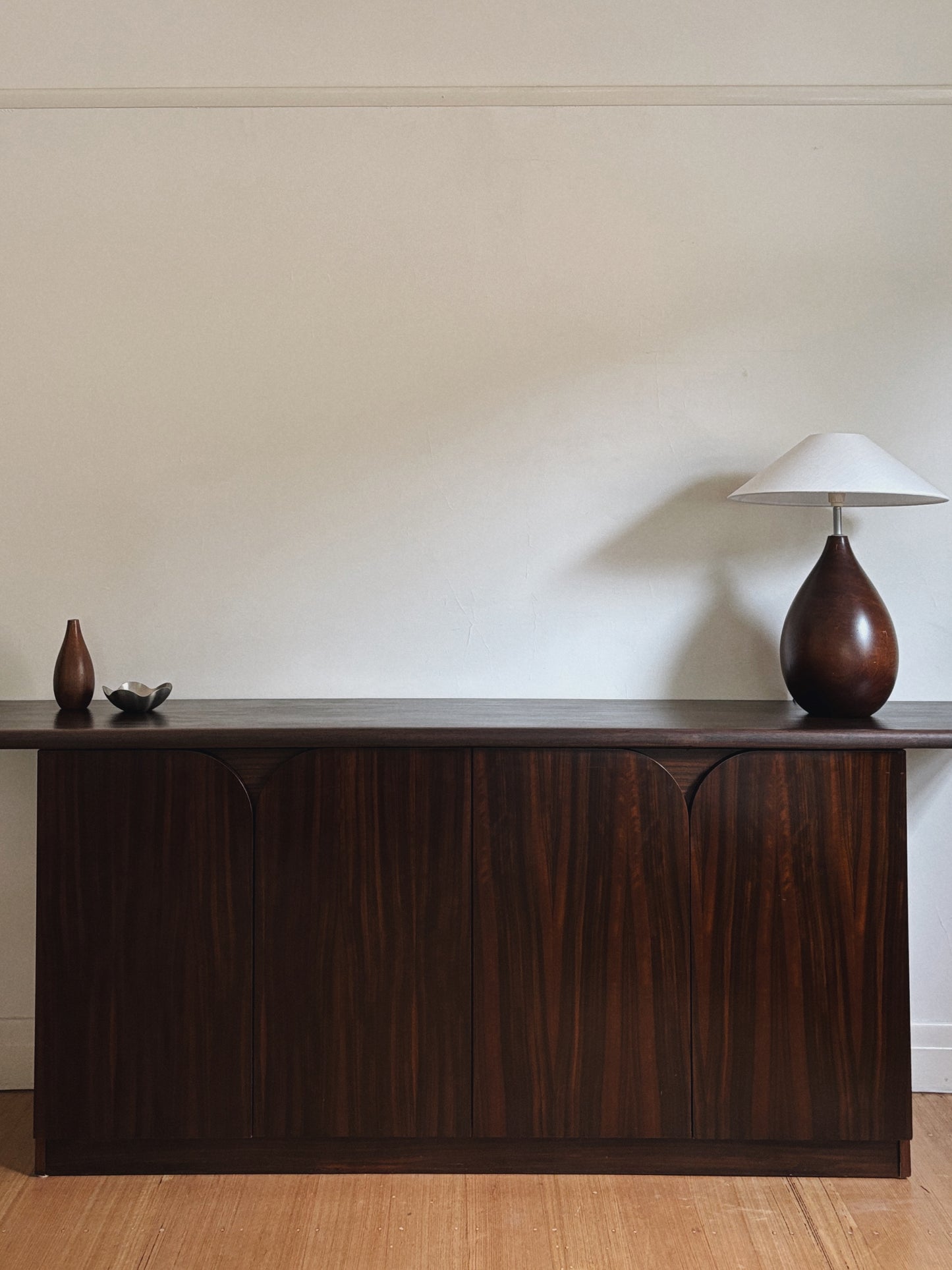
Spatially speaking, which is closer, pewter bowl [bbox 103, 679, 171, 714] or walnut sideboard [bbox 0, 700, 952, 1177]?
walnut sideboard [bbox 0, 700, 952, 1177]

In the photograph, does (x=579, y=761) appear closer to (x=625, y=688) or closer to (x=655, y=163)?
(x=625, y=688)

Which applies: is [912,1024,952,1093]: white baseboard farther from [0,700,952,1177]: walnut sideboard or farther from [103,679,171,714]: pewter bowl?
[103,679,171,714]: pewter bowl

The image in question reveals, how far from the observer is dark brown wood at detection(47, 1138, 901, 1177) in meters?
1.89

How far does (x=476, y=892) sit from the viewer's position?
1.88m

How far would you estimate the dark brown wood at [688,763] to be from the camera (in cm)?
188

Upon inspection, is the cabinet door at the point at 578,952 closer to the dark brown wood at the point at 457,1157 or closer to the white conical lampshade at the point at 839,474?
the dark brown wood at the point at 457,1157

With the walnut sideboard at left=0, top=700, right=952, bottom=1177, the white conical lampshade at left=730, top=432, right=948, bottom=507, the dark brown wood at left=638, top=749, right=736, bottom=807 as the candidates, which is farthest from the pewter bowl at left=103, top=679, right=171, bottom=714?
the white conical lampshade at left=730, top=432, right=948, bottom=507

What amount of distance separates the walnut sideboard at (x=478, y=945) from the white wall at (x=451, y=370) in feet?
1.53

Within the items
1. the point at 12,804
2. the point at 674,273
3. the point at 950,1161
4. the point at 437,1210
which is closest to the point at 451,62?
the point at 674,273

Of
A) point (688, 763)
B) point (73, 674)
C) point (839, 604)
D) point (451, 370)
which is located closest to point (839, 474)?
point (839, 604)

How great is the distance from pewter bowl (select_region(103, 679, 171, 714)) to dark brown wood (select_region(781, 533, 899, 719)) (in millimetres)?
1380

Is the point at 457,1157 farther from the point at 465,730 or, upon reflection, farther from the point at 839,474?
the point at 839,474

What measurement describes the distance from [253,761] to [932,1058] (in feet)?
5.81

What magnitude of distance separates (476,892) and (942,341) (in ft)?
5.63
